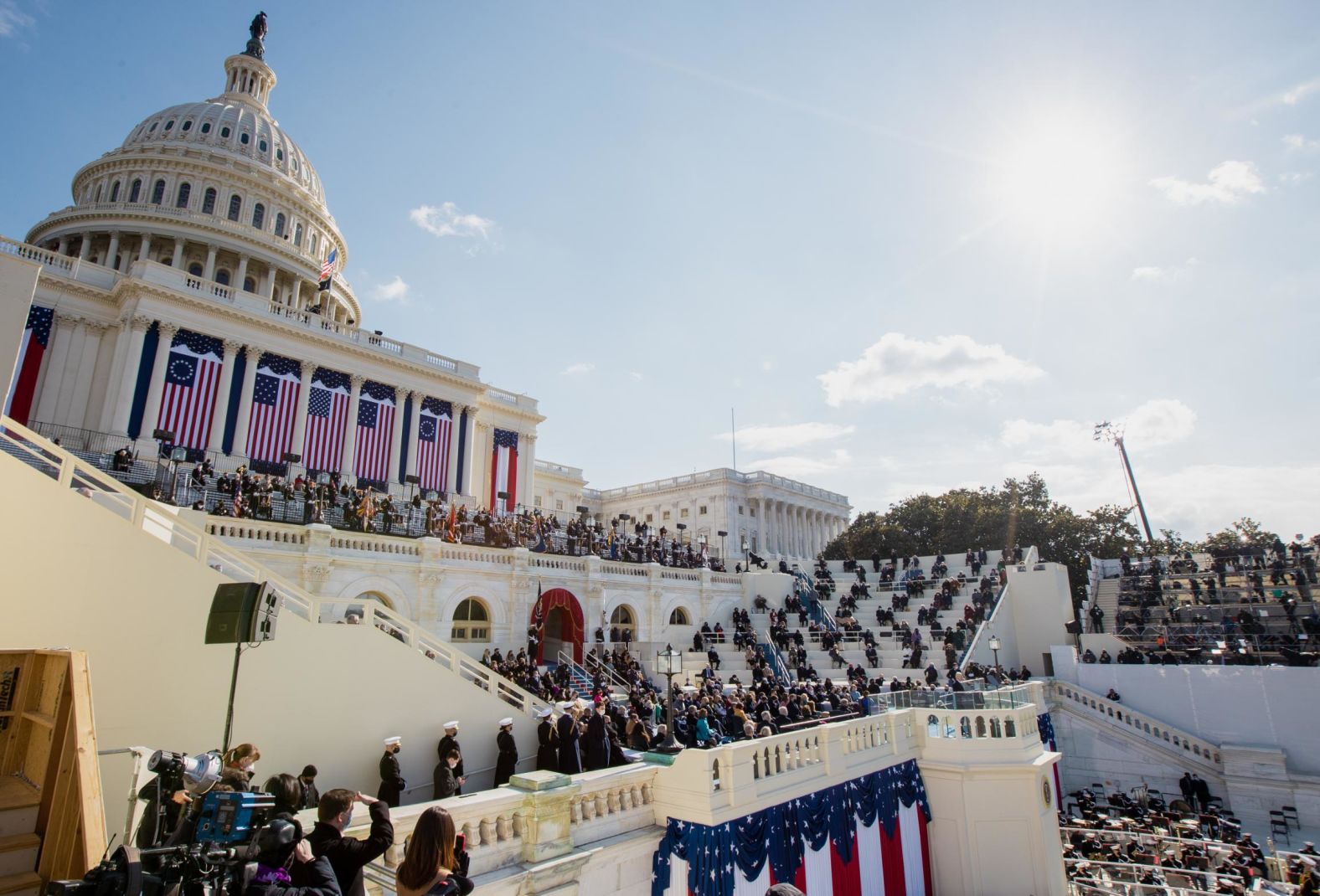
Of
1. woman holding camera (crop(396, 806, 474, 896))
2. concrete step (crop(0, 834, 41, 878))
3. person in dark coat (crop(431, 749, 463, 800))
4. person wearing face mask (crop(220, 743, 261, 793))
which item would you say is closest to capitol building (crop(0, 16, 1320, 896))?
concrete step (crop(0, 834, 41, 878))

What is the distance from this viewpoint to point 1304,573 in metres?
34.8

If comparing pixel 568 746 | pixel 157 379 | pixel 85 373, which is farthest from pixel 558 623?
pixel 85 373

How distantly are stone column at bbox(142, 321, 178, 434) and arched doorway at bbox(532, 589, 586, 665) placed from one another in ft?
69.0

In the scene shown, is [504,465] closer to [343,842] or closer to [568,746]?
[568,746]

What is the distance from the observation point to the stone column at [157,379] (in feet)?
112

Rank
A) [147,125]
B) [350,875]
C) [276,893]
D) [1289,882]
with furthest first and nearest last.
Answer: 1. [147,125]
2. [1289,882]
3. [350,875]
4. [276,893]

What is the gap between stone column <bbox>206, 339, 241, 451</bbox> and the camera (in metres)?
35.9

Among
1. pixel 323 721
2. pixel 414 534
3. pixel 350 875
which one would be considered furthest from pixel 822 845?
pixel 414 534

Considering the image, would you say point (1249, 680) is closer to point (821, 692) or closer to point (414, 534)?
point (821, 692)

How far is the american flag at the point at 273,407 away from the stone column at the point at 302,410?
166 millimetres

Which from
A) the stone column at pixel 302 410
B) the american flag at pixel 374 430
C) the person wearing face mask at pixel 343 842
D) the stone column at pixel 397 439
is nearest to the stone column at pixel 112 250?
the stone column at pixel 302 410

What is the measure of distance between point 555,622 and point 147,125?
60.2 m

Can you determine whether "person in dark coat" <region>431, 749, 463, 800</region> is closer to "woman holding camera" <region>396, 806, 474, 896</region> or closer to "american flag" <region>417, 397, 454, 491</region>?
"woman holding camera" <region>396, 806, 474, 896</region>

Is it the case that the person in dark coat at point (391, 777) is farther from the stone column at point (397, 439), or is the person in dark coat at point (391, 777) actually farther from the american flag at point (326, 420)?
the stone column at point (397, 439)
